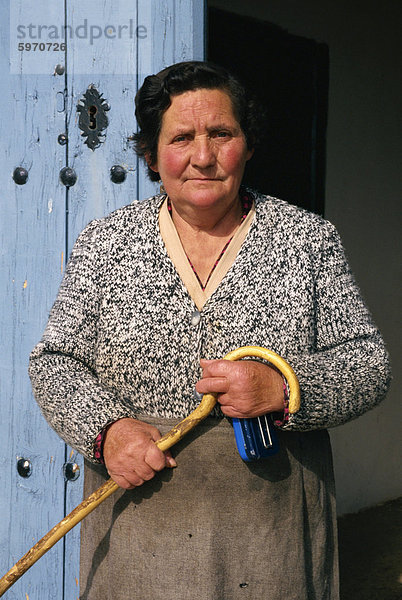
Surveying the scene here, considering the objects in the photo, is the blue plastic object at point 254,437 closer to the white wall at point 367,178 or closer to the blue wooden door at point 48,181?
the blue wooden door at point 48,181

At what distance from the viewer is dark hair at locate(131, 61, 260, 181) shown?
1.85 metres

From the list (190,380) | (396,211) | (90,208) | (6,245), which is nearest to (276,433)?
(190,380)

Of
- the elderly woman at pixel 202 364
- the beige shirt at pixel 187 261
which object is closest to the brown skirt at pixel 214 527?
the elderly woman at pixel 202 364

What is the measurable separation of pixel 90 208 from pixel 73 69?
462 mm

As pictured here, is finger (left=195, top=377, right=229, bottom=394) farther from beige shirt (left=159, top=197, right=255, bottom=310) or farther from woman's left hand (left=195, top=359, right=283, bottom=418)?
beige shirt (left=159, top=197, right=255, bottom=310)

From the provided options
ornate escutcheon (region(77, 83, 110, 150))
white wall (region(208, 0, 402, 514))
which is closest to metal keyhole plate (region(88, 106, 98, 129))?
ornate escutcheon (region(77, 83, 110, 150))

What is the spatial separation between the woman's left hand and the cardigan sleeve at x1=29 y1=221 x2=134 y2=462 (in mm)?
227

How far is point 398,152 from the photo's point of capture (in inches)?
178

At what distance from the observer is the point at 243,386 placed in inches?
63.2

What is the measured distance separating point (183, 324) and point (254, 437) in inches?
12.6

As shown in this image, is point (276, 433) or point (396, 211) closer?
point (276, 433)

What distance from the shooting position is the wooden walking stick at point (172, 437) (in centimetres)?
164

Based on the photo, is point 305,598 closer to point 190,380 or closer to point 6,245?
point 190,380

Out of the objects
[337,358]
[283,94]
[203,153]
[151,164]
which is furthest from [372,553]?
[203,153]
